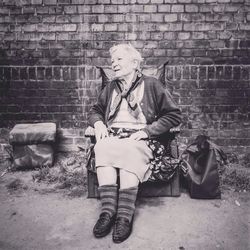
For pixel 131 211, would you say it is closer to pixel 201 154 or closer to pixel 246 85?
pixel 201 154

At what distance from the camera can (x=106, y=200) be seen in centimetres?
299

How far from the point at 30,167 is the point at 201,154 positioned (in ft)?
7.82

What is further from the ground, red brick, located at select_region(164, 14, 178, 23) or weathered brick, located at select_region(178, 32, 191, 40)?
red brick, located at select_region(164, 14, 178, 23)

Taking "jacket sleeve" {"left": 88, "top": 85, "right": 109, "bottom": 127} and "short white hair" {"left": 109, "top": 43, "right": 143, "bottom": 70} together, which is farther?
"jacket sleeve" {"left": 88, "top": 85, "right": 109, "bottom": 127}

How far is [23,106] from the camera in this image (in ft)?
16.0

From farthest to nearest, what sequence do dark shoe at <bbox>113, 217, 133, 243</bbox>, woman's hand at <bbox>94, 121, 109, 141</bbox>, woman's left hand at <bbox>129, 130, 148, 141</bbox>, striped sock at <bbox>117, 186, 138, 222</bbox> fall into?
1. woman's hand at <bbox>94, 121, 109, 141</bbox>
2. woman's left hand at <bbox>129, 130, 148, 141</bbox>
3. striped sock at <bbox>117, 186, 138, 222</bbox>
4. dark shoe at <bbox>113, 217, 133, 243</bbox>

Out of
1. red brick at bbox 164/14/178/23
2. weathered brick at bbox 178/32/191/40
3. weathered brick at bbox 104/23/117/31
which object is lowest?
weathered brick at bbox 178/32/191/40

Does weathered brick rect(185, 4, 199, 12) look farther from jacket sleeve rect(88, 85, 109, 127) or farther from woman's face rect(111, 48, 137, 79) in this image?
jacket sleeve rect(88, 85, 109, 127)

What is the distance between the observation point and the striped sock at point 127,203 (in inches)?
113

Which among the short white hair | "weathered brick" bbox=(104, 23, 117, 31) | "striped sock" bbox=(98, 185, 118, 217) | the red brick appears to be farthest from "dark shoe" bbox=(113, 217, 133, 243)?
the red brick

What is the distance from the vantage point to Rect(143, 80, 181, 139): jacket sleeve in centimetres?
335

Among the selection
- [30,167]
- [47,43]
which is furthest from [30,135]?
[47,43]

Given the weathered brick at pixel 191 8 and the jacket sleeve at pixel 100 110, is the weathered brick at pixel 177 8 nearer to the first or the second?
the weathered brick at pixel 191 8

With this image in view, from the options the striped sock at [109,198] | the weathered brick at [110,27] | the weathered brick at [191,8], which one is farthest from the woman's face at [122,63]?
the weathered brick at [191,8]
